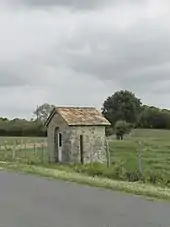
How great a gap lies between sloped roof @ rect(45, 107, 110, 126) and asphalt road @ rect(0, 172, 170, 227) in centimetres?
1389

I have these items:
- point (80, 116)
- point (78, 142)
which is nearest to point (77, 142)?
point (78, 142)

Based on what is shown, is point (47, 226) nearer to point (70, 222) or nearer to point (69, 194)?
point (70, 222)

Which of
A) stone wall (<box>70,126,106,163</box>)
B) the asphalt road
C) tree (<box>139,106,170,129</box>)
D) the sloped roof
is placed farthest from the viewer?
tree (<box>139,106,170,129</box>)

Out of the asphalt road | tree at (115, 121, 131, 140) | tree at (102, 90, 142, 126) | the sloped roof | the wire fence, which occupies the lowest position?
the asphalt road

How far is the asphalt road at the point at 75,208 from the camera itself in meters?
10.8

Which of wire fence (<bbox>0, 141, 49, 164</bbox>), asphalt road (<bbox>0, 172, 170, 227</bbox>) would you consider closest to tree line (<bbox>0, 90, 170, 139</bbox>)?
wire fence (<bbox>0, 141, 49, 164</bbox>)

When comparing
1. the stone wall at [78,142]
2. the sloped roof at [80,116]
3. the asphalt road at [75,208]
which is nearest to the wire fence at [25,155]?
the stone wall at [78,142]

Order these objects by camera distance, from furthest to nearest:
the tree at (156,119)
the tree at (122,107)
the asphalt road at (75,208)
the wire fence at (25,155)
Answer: the tree at (122,107) < the tree at (156,119) < the wire fence at (25,155) < the asphalt road at (75,208)

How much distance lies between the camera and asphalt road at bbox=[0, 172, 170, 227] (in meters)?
10.8

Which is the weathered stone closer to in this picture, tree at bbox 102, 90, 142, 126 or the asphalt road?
the asphalt road

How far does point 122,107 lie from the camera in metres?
114

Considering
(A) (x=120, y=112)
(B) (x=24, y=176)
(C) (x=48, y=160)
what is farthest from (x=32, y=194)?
(A) (x=120, y=112)

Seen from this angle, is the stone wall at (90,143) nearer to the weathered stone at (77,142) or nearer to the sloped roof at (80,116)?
the weathered stone at (77,142)

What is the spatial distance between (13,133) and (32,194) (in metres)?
75.8
